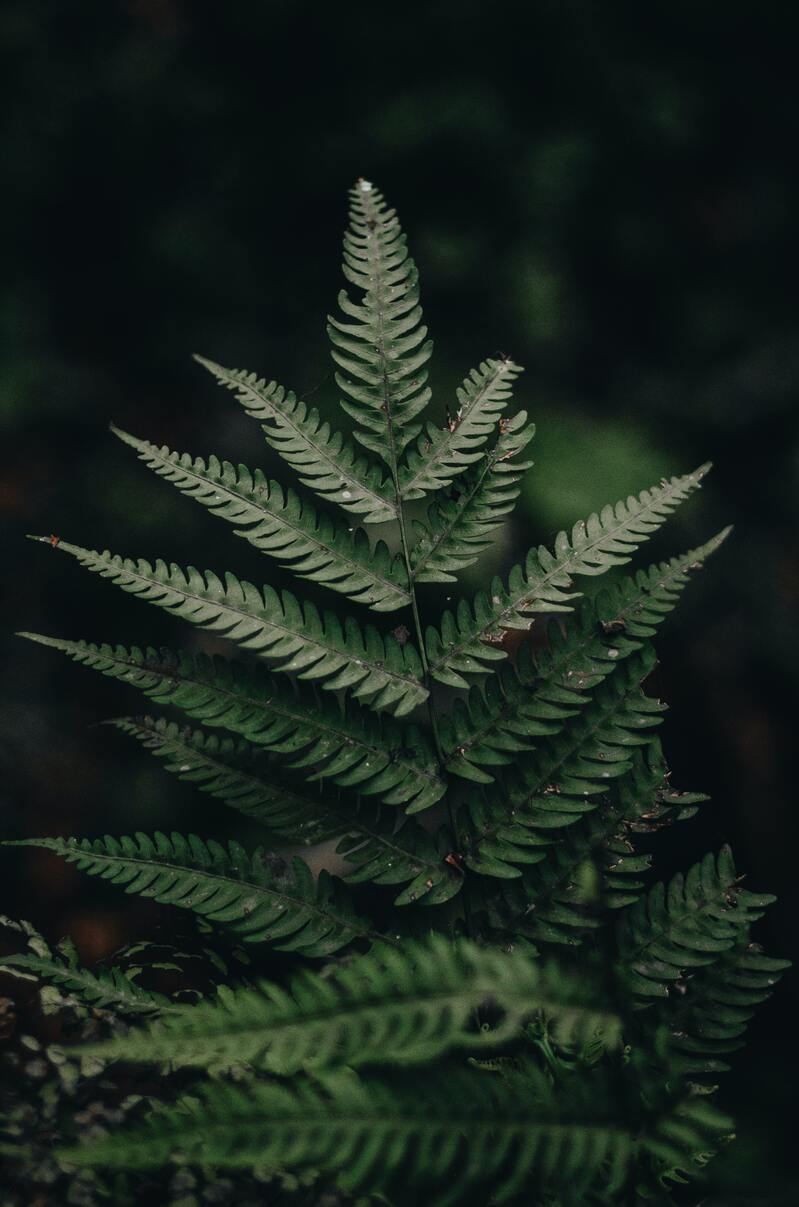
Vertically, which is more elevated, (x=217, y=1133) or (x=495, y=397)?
(x=495, y=397)

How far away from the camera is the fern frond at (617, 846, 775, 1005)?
1.00m

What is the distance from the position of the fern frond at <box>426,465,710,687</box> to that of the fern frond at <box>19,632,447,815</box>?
0.38ft

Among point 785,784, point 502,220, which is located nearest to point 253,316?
point 502,220

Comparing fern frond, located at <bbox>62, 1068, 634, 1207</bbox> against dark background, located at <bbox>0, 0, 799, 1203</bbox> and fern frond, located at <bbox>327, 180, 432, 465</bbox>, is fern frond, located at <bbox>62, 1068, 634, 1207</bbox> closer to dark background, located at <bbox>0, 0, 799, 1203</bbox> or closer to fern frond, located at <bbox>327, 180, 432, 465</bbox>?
fern frond, located at <bbox>327, 180, 432, 465</bbox>

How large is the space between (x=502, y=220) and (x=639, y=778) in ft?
4.20

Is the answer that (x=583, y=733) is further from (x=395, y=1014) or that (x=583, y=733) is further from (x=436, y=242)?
(x=436, y=242)

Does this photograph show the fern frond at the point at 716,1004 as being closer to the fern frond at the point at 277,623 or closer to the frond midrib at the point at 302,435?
the fern frond at the point at 277,623

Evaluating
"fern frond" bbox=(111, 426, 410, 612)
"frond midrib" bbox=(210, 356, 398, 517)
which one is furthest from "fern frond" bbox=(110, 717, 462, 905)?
"frond midrib" bbox=(210, 356, 398, 517)

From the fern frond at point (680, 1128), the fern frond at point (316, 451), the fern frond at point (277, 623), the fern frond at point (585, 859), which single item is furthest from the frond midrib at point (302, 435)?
the fern frond at point (680, 1128)

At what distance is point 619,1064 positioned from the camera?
2.57 ft

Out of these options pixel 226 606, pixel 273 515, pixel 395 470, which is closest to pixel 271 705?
pixel 226 606

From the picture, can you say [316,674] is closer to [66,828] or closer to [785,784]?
[66,828]

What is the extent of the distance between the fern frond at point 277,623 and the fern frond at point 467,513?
13cm

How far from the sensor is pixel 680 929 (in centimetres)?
101
